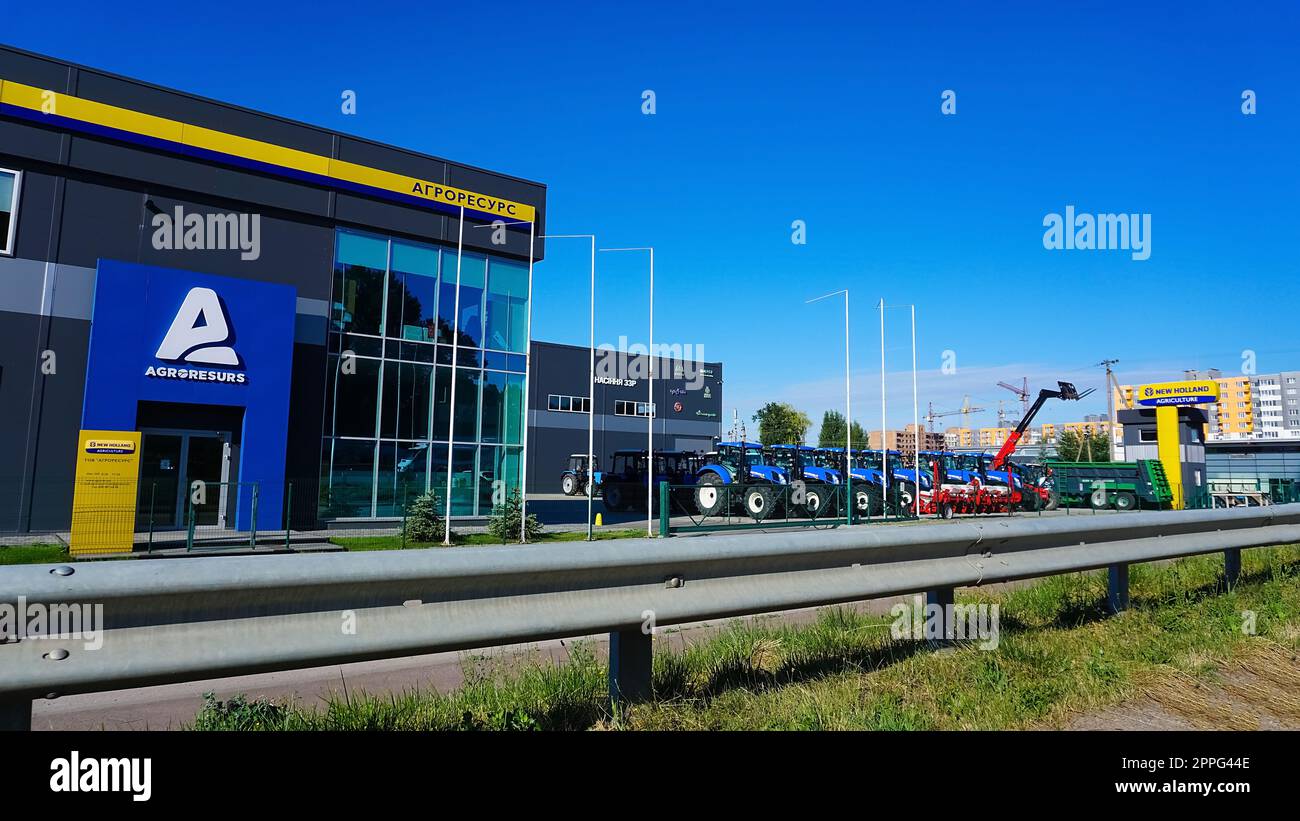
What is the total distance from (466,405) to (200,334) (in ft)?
25.3

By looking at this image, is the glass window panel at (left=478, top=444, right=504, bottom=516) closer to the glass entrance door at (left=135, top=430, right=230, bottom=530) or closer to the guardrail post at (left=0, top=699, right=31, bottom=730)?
the glass entrance door at (left=135, top=430, right=230, bottom=530)

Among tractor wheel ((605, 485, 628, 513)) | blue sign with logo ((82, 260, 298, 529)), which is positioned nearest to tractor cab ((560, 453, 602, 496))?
tractor wheel ((605, 485, 628, 513))

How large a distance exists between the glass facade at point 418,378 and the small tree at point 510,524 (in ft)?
8.90

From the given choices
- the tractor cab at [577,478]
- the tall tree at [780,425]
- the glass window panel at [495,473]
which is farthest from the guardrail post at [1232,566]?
the tall tree at [780,425]

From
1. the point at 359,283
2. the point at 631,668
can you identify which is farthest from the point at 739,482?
the point at 631,668

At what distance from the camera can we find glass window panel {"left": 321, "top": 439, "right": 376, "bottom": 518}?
73.5ft

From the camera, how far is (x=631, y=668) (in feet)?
12.6

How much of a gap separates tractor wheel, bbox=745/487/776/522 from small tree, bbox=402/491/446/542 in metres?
8.60

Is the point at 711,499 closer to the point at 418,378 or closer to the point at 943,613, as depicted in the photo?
the point at 418,378

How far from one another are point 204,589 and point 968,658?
410 centimetres

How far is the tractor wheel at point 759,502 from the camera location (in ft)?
75.6

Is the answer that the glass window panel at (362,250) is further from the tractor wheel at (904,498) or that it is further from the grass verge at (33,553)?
the tractor wheel at (904,498)

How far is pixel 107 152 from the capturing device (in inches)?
789
